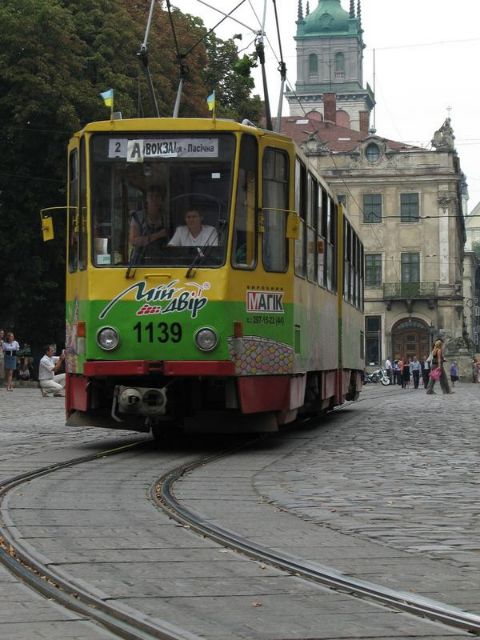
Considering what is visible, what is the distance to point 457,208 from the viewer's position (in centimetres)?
9388

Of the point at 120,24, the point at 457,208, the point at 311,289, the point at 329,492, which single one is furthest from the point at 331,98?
the point at 329,492

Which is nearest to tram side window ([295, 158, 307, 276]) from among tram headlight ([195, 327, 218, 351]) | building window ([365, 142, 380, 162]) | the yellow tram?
the yellow tram

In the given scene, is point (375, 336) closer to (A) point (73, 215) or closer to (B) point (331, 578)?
(A) point (73, 215)

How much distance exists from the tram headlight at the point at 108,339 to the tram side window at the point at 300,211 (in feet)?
8.33

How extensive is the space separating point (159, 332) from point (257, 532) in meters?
6.38

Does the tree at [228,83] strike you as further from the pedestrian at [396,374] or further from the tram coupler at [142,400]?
the tram coupler at [142,400]

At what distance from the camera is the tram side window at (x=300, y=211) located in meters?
17.2

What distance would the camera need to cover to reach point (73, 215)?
1672 centimetres

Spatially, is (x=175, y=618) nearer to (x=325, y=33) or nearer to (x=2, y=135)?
(x=2, y=135)

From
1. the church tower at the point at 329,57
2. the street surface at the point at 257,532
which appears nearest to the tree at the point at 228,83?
the street surface at the point at 257,532

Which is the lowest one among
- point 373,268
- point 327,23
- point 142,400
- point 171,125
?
point 142,400

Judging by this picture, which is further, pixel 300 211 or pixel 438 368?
pixel 438 368

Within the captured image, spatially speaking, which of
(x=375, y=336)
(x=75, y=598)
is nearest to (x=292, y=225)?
(x=75, y=598)

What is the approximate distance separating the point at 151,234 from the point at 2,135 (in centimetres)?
3005
